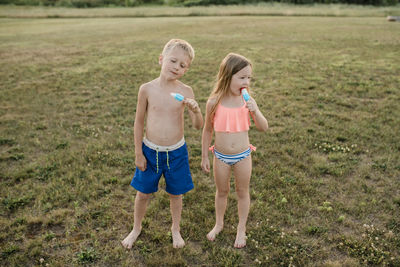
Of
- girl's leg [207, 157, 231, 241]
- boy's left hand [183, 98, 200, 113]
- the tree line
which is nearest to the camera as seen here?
boy's left hand [183, 98, 200, 113]

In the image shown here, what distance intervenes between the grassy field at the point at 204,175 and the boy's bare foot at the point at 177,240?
7 centimetres

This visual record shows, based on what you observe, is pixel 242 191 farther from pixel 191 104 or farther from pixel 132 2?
pixel 132 2

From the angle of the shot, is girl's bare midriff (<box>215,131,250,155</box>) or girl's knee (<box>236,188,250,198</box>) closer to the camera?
girl's bare midriff (<box>215,131,250,155</box>)

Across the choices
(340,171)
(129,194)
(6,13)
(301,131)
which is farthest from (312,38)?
(6,13)

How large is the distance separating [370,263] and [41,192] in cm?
422

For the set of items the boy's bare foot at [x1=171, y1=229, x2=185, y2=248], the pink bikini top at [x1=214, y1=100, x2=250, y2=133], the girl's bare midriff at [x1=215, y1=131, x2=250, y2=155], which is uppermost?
the pink bikini top at [x1=214, y1=100, x2=250, y2=133]

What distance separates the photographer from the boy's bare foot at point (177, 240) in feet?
11.5

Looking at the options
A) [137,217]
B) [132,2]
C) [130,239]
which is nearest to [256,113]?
[137,217]

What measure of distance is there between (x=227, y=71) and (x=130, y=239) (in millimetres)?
2170

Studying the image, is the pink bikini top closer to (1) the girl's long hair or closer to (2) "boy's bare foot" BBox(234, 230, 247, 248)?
(1) the girl's long hair

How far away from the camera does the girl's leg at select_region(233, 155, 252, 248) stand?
10.9 feet

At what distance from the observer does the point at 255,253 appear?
345 cm

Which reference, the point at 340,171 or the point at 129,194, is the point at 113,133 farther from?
the point at 340,171

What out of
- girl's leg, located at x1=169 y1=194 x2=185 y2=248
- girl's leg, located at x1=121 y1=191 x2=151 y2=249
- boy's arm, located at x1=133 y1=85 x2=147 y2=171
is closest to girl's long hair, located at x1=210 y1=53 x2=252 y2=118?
boy's arm, located at x1=133 y1=85 x2=147 y2=171
